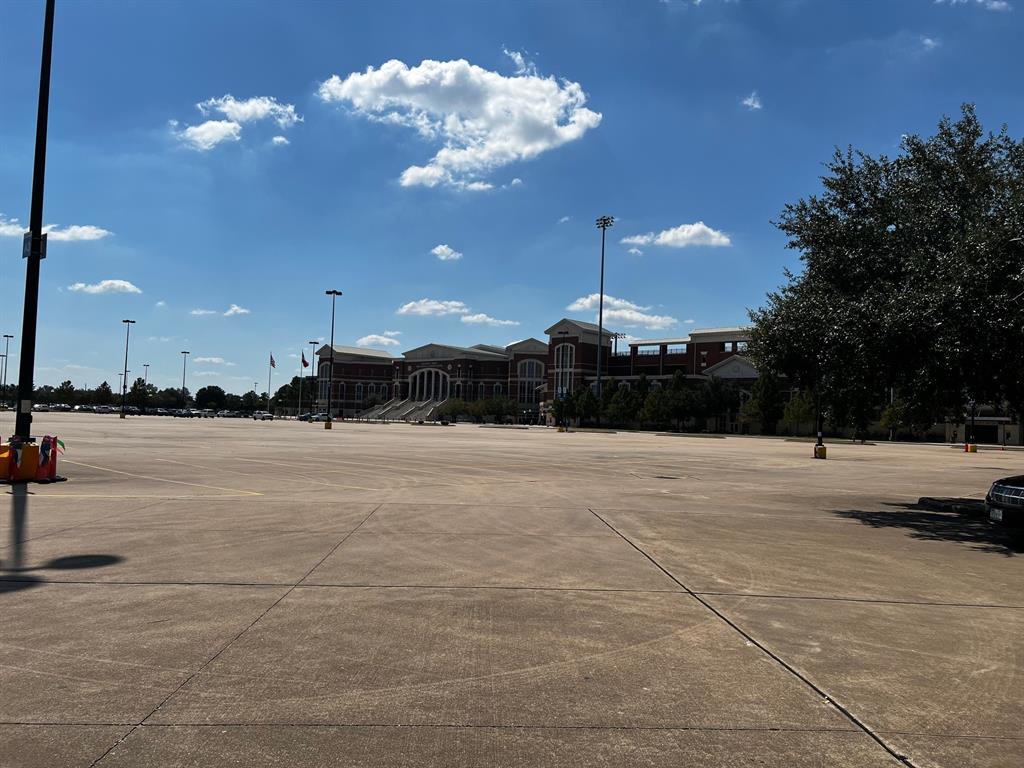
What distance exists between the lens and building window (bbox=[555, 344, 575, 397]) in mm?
131500

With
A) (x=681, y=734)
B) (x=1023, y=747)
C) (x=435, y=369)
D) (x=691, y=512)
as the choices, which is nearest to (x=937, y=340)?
(x=691, y=512)

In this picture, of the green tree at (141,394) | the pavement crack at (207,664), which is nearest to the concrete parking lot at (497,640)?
the pavement crack at (207,664)

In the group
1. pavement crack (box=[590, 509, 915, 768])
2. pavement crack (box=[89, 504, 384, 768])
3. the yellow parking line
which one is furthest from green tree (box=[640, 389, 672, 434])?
pavement crack (box=[89, 504, 384, 768])

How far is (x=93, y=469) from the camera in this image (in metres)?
20.2

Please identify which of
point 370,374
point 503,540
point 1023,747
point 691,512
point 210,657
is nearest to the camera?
point 1023,747

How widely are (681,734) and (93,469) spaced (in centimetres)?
2038

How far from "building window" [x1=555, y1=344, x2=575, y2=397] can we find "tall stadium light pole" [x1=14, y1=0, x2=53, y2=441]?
11553 centimetres

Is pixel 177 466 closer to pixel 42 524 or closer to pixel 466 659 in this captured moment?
pixel 42 524

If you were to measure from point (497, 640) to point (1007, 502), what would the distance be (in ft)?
30.9

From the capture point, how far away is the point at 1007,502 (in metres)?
11.2

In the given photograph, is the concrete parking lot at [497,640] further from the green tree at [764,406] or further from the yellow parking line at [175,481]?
the green tree at [764,406]

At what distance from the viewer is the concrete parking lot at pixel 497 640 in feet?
13.4

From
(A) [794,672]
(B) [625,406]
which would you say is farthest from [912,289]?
(B) [625,406]

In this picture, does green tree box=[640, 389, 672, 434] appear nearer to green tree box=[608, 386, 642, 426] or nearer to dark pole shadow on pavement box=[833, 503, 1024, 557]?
green tree box=[608, 386, 642, 426]
